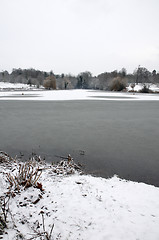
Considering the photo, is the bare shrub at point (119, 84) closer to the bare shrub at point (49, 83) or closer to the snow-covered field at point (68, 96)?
the snow-covered field at point (68, 96)

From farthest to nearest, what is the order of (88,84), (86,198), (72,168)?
(88,84)
(72,168)
(86,198)

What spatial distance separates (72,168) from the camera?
426 cm

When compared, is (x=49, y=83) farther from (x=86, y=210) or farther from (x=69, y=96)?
(x=86, y=210)

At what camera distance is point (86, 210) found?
276 cm

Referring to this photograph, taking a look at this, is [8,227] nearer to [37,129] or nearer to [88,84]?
[37,129]

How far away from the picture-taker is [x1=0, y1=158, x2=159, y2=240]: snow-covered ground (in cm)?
233

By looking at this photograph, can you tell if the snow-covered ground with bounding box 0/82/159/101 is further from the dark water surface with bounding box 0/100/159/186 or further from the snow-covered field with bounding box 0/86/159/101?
the dark water surface with bounding box 0/100/159/186

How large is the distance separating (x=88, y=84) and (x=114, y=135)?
336 ft

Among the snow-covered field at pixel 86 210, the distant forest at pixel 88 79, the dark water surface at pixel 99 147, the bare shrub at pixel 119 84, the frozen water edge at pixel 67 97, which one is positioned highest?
the distant forest at pixel 88 79

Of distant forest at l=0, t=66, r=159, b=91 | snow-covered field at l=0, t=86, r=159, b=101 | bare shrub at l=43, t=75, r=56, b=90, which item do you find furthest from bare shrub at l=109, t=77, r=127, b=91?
bare shrub at l=43, t=75, r=56, b=90

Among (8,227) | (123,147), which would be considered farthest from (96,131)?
(8,227)

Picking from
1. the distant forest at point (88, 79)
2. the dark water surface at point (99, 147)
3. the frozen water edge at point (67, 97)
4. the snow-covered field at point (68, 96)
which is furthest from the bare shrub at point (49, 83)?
the dark water surface at point (99, 147)

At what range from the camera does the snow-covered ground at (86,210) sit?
2332mm

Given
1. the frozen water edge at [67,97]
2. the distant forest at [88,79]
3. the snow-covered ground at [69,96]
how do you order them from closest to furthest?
the frozen water edge at [67,97], the snow-covered ground at [69,96], the distant forest at [88,79]
